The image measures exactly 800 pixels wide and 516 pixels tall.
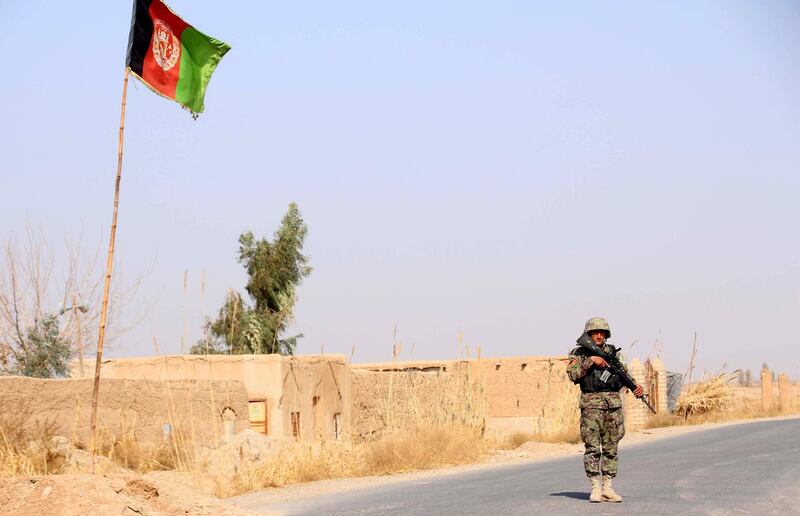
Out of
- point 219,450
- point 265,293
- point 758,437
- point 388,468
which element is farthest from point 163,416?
point 265,293

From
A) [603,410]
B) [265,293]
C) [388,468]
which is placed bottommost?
[388,468]

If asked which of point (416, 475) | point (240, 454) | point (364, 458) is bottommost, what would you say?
point (416, 475)

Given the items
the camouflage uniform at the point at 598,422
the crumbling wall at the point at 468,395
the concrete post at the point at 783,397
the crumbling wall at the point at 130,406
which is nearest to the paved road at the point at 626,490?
the camouflage uniform at the point at 598,422

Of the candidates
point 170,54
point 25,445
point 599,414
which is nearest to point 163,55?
point 170,54

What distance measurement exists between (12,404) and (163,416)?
2737mm

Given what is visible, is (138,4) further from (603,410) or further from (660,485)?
(660,485)

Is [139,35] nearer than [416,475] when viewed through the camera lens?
Yes

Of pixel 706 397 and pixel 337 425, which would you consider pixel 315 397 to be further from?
pixel 706 397

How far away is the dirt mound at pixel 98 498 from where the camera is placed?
367 inches

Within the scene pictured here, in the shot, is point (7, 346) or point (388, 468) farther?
point (7, 346)

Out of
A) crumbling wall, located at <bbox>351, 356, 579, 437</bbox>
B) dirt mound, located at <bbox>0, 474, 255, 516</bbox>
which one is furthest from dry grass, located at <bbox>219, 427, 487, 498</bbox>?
dirt mound, located at <bbox>0, 474, 255, 516</bbox>

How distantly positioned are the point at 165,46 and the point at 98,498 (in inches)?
211

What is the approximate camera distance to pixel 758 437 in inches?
875

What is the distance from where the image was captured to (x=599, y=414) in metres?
11.0
